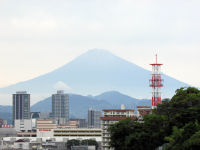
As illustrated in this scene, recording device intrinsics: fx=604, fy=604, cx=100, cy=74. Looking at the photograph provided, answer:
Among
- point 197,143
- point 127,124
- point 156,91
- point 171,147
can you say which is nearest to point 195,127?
point 171,147

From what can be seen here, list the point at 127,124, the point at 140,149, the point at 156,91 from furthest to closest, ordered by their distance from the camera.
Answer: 1. the point at 156,91
2. the point at 127,124
3. the point at 140,149

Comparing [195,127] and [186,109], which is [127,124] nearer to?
[186,109]

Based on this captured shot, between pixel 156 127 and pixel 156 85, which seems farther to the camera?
pixel 156 85

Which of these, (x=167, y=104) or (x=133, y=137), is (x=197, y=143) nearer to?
(x=133, y=137)

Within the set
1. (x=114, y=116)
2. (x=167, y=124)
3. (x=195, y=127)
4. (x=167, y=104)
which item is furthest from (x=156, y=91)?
(x=195, y=127)

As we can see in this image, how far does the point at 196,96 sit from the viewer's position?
87.3 metres

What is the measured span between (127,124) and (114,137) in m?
2.59

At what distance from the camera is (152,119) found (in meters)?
80.7

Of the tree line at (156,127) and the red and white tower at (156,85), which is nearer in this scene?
the tree line at (156,127)

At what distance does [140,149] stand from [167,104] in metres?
12.4

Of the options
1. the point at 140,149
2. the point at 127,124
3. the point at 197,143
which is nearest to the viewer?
the point at 197,143

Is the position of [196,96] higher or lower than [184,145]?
higher

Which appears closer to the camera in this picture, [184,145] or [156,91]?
[184,145]

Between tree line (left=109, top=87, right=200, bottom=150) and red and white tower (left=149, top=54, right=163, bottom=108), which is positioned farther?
red and white tower (left=149, top=54, right=163, bottom=108)
